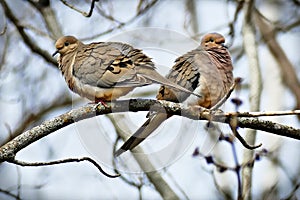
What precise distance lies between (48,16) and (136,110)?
2.79 m

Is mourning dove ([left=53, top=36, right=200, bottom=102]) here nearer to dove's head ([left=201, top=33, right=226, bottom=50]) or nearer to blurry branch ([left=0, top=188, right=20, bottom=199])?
dove's head ([left=201, top=33, right=226, bottom=50])

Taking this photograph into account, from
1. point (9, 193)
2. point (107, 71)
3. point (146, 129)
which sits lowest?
point (9, 193)

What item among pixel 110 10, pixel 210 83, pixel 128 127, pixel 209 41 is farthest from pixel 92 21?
pixel 210 83

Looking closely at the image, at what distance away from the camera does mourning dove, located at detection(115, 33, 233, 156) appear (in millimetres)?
3637

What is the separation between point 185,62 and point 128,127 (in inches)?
53.9

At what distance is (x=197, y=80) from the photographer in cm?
383

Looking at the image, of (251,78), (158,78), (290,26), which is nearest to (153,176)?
(251,78)

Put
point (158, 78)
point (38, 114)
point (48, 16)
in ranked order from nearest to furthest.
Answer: point (158, 78) → point (48, 16) → point (38, 114)

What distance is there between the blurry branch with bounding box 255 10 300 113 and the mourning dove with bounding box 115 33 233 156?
Answer: 1.99 m

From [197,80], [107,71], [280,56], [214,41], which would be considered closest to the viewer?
[107,71]

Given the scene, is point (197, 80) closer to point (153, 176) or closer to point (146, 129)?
point (146, 129)

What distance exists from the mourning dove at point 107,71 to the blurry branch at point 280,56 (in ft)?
8.72

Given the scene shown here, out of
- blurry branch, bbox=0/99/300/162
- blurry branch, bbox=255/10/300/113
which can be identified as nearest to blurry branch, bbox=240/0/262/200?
blurry branch, bbox=255/10/300/113

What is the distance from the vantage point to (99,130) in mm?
4992
